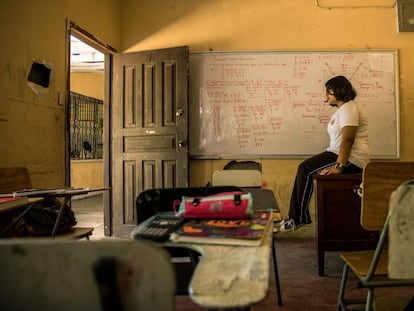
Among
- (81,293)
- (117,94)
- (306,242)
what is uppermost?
(117,94)

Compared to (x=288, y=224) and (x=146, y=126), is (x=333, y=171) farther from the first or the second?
(x=146, y=126)

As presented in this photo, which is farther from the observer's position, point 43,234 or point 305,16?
point 305,16

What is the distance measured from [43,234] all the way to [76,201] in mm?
5492

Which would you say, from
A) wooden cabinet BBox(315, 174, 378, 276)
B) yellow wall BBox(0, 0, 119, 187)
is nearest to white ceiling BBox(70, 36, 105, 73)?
yellow wall BBox(0, 0, 119, 187)

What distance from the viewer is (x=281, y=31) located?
13.2 feet

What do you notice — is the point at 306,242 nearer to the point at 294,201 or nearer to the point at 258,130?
the point at 294,201

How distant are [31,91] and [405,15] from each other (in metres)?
3.84

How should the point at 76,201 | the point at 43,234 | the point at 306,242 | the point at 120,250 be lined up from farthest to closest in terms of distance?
the point at 76,201
the point at 306,242
the point at 43,234
the point at 120,250

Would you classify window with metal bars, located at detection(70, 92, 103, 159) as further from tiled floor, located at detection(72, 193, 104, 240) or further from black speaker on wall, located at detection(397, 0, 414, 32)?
black speaker on wall, located at detection(397, 0, 414, 32)

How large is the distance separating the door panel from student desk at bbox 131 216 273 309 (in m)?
3.05

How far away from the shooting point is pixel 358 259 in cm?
164

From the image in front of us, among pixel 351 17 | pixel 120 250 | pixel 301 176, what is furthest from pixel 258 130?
pixel 120 250

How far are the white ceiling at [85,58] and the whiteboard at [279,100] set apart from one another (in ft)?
7.66

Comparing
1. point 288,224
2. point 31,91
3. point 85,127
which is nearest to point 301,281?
point 288,224
